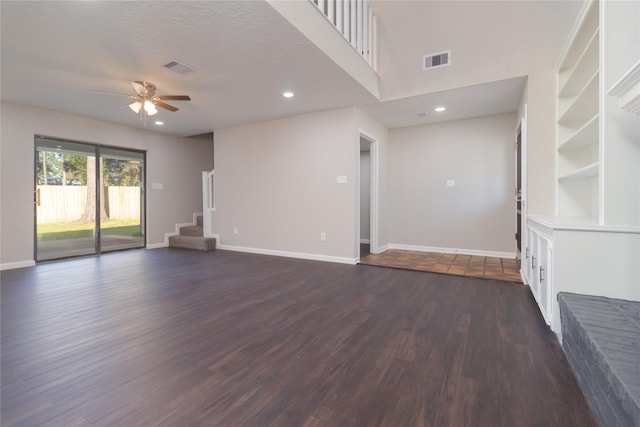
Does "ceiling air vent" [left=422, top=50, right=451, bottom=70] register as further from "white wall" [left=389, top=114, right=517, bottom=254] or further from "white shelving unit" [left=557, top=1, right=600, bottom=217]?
"white wall" [left=389, top=114, right=517, bottom=254]

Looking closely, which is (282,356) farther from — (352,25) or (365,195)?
(365,195)

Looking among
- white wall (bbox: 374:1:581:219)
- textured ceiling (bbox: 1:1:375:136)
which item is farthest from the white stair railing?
white wall (bbox: 374:1:581:219)

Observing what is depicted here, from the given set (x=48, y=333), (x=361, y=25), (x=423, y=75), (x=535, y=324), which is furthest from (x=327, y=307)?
(x=361, y=25)

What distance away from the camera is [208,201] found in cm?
661

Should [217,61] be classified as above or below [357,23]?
below

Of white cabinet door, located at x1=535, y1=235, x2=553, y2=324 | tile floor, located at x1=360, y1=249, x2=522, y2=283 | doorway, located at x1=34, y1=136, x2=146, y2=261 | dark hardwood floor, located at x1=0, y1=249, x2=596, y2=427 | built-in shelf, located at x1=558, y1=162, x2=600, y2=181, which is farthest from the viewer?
doorway, located at x1=34, y1=136, x2=146, y2=261

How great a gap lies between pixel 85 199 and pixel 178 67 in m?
3.79

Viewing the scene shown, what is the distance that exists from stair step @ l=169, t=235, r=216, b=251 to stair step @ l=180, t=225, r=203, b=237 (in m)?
0.28

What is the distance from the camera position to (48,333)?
2.30 m

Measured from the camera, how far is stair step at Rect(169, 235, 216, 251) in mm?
6129

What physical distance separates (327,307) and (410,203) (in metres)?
3.70

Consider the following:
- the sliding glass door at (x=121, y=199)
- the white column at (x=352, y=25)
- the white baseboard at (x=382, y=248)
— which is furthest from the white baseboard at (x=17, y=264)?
the white column at (x=352, y=25)

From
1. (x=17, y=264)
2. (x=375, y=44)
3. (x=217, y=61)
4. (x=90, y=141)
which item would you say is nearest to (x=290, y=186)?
(x=217, y=61)

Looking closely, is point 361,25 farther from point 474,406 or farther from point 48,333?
point 48,333
